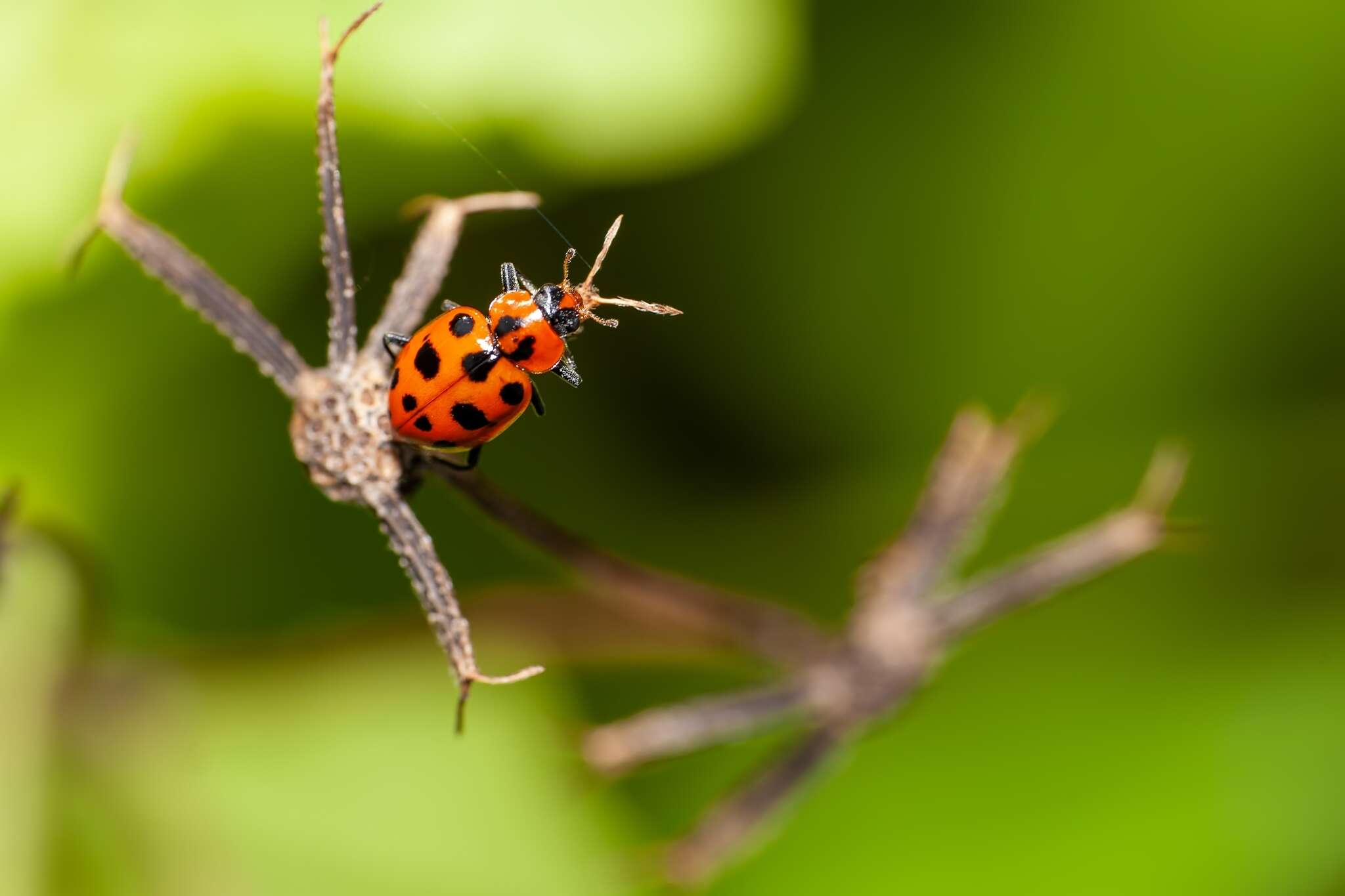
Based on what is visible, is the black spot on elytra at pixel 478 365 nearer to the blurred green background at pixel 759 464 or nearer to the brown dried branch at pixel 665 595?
the brown dried branch at pixel 665 595

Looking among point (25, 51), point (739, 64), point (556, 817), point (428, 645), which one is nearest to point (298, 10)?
point (25, 51)

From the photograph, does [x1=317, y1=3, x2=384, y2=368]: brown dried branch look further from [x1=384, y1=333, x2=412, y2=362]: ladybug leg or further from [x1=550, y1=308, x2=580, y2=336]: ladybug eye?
[x1=550, y1=308, x2=580, y2=336]: ladybug eye

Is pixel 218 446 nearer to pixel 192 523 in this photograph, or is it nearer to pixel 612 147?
pixel 192 523

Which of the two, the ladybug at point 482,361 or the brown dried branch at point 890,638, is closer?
the ladybug at point 482,361

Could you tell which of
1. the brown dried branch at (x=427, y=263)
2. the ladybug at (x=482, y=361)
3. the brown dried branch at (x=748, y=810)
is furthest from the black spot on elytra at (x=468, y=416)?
the brown dried branch at (x=748, y=810)

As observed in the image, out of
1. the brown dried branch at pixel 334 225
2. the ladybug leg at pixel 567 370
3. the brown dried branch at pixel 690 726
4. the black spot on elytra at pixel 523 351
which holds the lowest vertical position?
the brown dried branch at pixel 690 726
